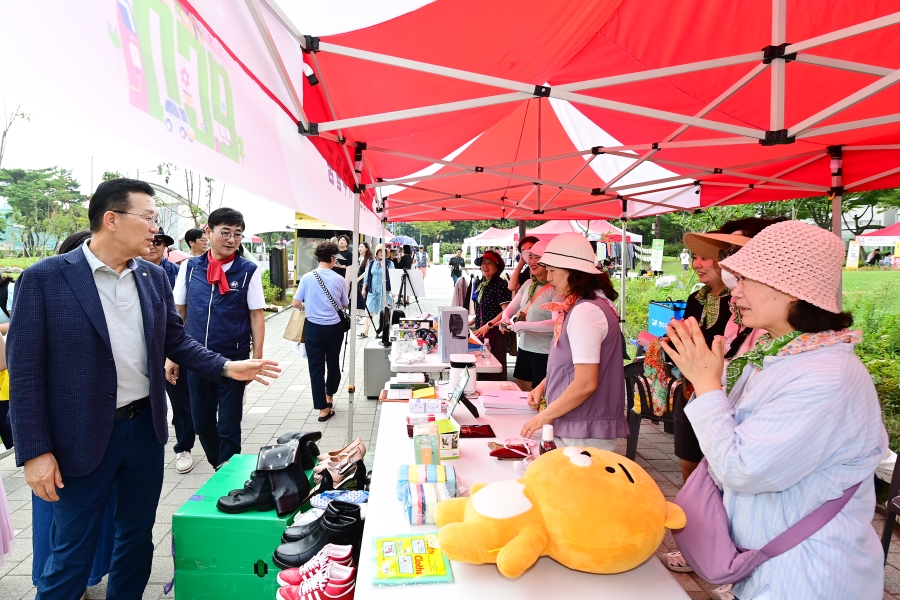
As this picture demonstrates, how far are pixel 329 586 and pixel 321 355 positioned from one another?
381 centimetres

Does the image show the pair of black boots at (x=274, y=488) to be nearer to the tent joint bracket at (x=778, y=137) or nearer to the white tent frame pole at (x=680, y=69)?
the white tent frame pole at (x=680, y=69)

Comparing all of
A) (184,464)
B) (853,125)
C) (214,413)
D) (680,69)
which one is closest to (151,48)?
(680,69)

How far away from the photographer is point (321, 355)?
5.28 meters

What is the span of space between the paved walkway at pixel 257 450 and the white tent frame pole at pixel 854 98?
8.02ft

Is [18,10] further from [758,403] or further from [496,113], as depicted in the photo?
[496,113]

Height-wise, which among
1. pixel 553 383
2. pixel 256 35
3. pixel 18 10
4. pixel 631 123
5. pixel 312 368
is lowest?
pixel 312 368

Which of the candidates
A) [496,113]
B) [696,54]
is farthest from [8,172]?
[696,54]

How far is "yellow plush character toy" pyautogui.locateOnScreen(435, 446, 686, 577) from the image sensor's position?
1.23 metres

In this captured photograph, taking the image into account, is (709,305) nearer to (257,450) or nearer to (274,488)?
(274,488)

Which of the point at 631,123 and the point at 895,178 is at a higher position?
the point at 631,123

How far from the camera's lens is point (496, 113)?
13.6 ft

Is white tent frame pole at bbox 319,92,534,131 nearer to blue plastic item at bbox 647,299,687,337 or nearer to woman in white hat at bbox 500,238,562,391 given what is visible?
woman in white hat at bbox 500,238,562,391

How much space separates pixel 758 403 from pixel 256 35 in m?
1.92

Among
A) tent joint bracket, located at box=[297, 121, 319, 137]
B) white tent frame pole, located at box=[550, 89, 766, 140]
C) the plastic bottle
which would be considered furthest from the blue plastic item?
tent joint bracket, located at box=[297, 121, 319, 137]
